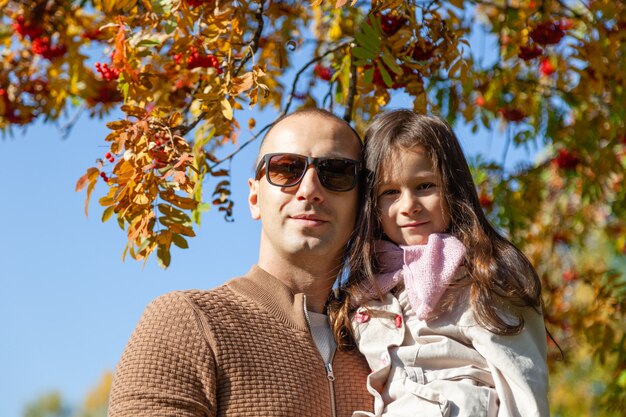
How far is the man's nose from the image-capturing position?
2.45 m

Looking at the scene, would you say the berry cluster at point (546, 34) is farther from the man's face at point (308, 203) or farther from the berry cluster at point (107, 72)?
the berry cluster at point (107, 72)

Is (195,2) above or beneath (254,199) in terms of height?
above

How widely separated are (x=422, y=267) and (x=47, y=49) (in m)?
2.65

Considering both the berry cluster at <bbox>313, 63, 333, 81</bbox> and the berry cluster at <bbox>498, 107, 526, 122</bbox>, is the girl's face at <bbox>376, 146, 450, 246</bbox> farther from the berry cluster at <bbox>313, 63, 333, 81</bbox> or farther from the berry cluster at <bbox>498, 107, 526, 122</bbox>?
the berry cluster at <bbox>498, 107, 526, 122</bbox>

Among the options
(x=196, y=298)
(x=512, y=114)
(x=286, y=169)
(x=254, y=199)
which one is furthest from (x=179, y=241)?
(x=512, y=114)

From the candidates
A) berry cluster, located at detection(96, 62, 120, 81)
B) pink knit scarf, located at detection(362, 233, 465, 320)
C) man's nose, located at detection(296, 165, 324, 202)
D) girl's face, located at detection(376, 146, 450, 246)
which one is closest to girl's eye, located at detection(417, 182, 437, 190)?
girl's face, located at detection(376, 146, 450, 246)

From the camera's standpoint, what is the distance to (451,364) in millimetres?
2350

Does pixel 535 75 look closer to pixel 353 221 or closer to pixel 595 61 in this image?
pixel 595 61

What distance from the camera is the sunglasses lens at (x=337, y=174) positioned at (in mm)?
2488

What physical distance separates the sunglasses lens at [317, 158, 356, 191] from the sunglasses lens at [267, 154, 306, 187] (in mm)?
57

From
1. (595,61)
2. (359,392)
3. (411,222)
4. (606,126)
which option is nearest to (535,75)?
(606,126)

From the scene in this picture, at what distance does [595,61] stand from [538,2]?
15.0 inches

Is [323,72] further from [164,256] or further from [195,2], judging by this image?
[164,256]

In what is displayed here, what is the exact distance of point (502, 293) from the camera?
2.38 metres
